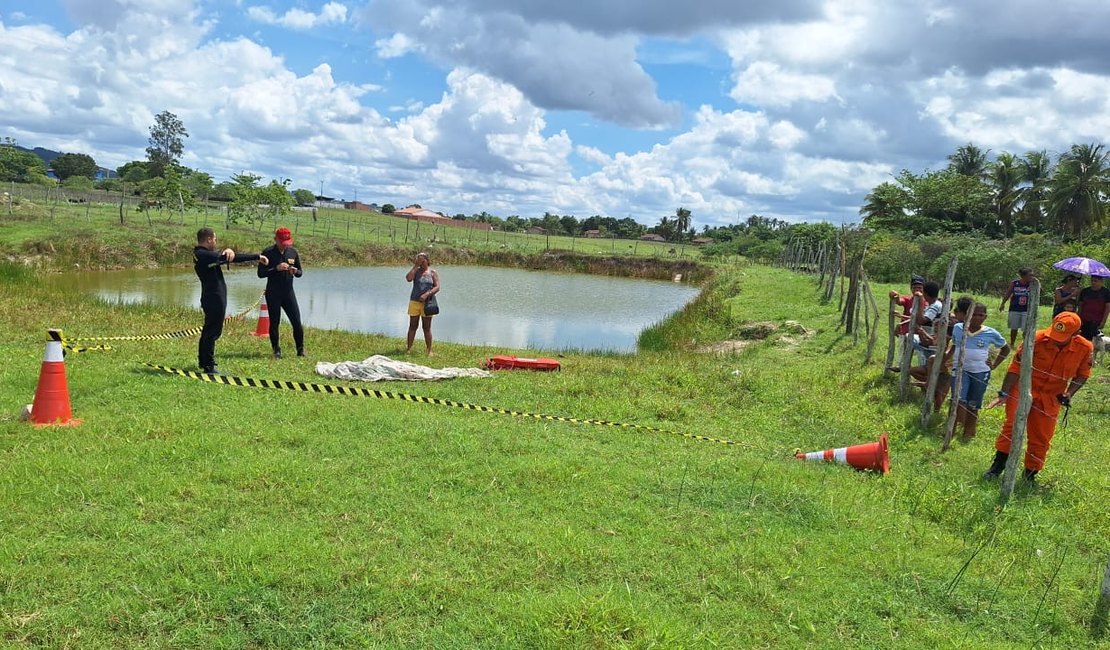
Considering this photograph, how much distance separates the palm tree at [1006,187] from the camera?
51.6m

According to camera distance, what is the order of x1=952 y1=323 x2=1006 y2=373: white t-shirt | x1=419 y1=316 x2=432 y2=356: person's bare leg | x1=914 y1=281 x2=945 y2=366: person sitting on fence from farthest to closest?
x1=419 y1=316 x2=432 y2=356: person's bare leg
x1=914 y1=281 x2=945 y2=366: person sitting on fence
x1=952 y1=323 x2=1006 y2=373: white t-shirt

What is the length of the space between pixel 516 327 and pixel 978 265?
20.7 meters

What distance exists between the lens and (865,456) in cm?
675

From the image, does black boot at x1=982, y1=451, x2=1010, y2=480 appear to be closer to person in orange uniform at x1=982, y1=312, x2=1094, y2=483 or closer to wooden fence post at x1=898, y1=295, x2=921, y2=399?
person in orange uniform at x1=982, y1=312, x2=1094, y2=483

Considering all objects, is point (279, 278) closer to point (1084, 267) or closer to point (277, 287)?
point (277, 287)

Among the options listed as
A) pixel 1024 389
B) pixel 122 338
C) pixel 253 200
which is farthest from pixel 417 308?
pixel 253 200

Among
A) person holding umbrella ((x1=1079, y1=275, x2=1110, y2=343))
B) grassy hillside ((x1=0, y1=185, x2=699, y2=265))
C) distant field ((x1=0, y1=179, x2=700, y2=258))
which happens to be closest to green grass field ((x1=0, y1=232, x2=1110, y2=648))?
person holding umbrella ((x1=1079, y1=275, x2=1110, y2=343))

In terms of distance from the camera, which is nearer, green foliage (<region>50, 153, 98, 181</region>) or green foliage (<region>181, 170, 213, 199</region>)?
green foliage (<region>181, 170, 213, 199</region>)

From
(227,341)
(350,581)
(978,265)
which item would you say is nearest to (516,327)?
(227,341)

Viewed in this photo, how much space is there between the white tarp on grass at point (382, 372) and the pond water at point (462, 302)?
5358 millimetres

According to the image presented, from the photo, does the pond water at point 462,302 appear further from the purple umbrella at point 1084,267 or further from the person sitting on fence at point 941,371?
the purple umbrella at point 1084,267

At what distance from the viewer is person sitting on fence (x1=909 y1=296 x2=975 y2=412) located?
798 cm

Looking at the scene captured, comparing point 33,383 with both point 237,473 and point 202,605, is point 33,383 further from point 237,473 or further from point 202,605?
point 202,605

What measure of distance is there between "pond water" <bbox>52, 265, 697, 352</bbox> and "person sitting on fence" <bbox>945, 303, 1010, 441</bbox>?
8.82m
